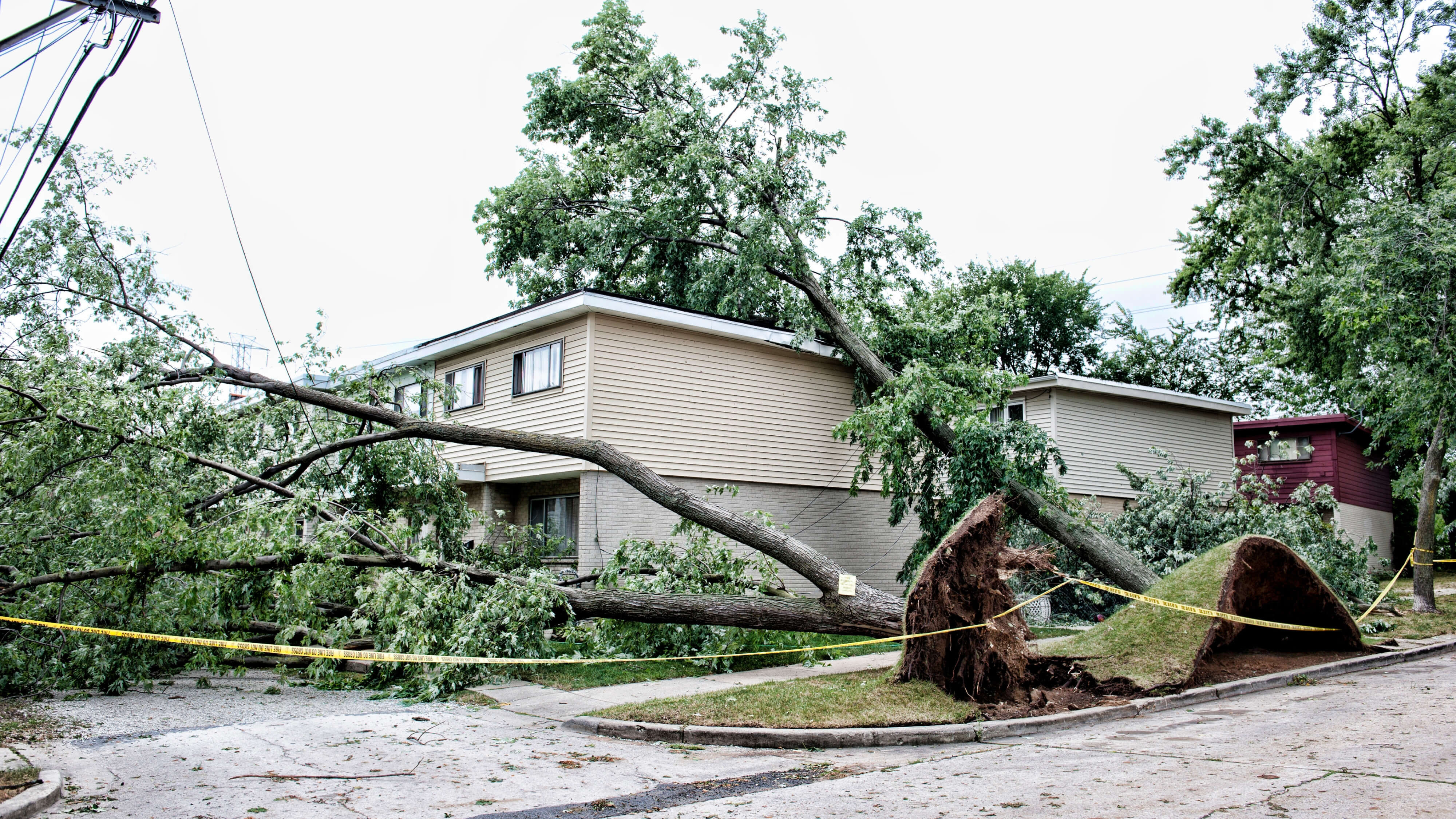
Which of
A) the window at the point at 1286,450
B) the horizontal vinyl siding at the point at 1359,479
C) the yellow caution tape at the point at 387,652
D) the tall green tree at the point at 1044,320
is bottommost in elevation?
the yellow caution tape at the point at 387,652

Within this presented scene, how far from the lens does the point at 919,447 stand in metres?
16.7

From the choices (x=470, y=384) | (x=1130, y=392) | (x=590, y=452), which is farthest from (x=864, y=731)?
(x=1130, y=392)

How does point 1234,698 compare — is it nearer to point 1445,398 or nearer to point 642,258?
point 1445,398

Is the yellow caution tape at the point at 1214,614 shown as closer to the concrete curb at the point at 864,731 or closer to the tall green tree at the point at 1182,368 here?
the concrete curb at the point at 864,731

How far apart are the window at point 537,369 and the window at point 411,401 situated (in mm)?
1666

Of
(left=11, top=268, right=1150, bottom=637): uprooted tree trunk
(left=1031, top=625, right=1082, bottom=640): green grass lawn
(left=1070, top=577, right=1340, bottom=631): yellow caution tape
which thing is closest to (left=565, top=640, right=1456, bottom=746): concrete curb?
(left=1070, top=577, right=1340, bottom=631): yellow caution tape

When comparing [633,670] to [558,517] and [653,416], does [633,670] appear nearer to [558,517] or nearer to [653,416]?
[653,416]

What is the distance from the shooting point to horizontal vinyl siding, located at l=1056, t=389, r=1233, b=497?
2116 centimetres

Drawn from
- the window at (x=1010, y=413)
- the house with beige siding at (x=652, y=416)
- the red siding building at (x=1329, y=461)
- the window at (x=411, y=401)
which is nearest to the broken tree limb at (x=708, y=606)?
the window at (x=411, y=401)

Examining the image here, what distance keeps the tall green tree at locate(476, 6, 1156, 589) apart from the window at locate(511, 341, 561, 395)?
3.18m

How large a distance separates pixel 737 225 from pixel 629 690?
1035 centimetres

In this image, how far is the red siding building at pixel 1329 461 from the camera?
2789cm

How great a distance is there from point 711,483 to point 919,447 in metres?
3.63

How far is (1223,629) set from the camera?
32.1 ft
